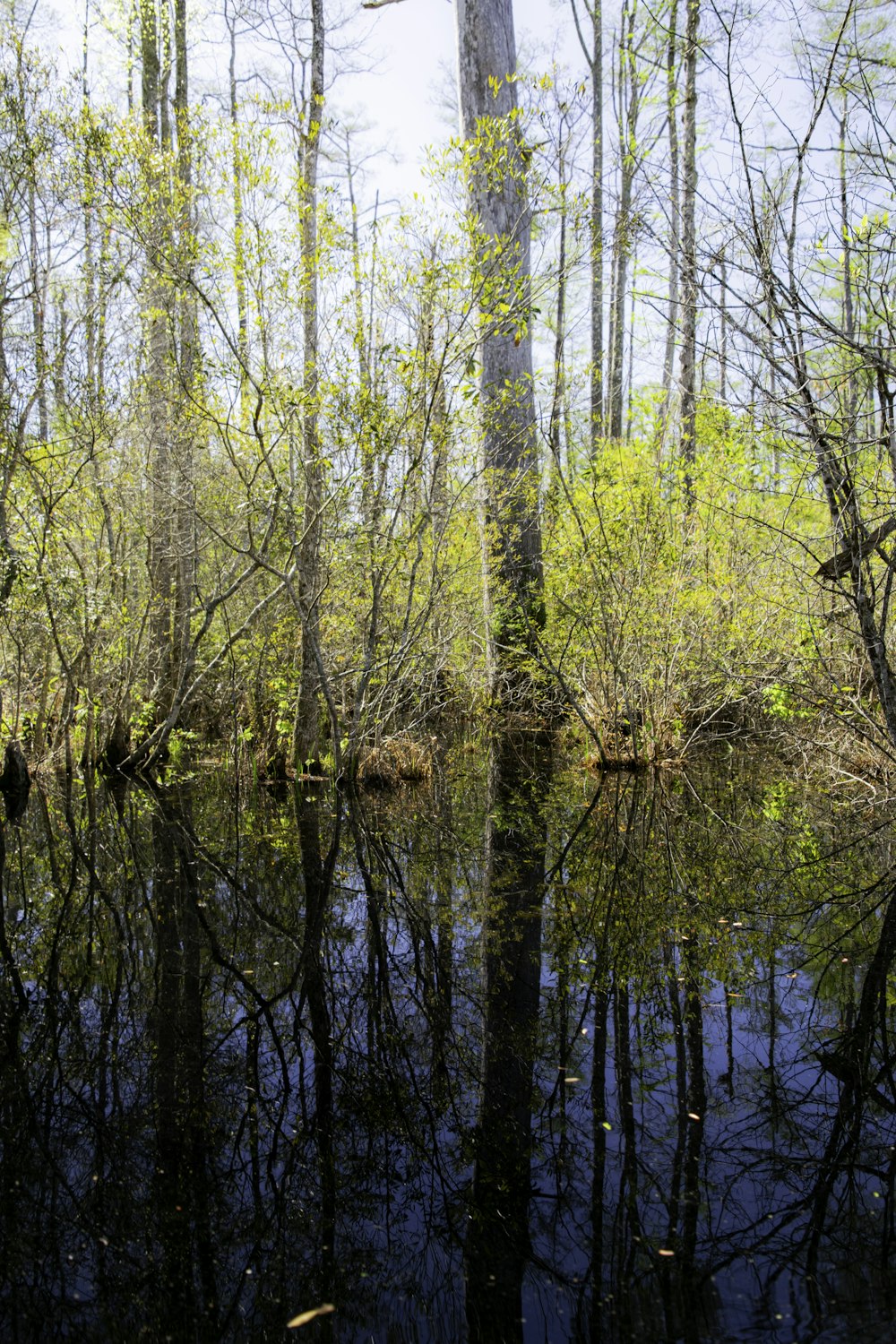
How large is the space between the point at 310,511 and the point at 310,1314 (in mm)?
5644

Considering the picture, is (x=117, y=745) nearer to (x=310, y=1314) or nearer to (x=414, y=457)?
(x=414, y=457)

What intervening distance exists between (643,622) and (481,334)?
112 inches

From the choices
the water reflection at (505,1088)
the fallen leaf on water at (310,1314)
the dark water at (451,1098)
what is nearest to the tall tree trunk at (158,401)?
the dark water at (451,1098)

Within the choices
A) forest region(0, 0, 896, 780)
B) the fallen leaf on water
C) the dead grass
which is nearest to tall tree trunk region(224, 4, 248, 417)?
forest region(0, 0, 896, 780)

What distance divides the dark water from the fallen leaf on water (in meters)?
0.02

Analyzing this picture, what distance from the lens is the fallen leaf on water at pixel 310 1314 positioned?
1.73 meters

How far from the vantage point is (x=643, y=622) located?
25.5ft

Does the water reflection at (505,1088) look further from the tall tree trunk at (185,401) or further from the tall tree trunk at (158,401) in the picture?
the tall tree trunk at (158,401)

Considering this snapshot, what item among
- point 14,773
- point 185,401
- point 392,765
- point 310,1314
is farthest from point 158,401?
point 310,1314

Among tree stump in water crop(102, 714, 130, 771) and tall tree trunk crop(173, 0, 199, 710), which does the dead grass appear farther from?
tree stump in water crop(102, 714, 130, 771)

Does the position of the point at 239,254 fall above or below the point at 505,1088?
above

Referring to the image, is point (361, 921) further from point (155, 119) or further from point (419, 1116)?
point (155, 119)

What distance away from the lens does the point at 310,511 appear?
6.78 metres

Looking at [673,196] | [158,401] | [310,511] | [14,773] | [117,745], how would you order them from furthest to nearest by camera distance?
[117,745] → [158,401] → [14,773] → [310,511] → [673,196]
